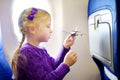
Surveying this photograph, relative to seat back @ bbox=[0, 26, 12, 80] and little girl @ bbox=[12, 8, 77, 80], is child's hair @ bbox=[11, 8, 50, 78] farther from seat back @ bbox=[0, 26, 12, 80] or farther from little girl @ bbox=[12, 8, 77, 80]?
seat back @ bbox=[0, 26, 12, 80]

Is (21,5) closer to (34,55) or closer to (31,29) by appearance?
(31,29)

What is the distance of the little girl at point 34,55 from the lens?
1037 mm

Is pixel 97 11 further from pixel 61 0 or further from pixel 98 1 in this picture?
pixel 61 0

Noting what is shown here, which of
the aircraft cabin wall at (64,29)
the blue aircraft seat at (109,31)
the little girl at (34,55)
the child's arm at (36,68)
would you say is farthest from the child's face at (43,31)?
the aircraft cabin wall at (64,29)

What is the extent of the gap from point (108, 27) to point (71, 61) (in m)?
0.32

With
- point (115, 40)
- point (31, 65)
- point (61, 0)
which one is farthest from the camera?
point (61, 0)

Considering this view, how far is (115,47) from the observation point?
82 cm

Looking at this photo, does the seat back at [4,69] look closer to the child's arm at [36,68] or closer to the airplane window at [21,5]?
the airplane window at [21,5]

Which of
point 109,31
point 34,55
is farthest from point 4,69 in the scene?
point 109,31

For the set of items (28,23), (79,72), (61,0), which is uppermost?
(61,0)

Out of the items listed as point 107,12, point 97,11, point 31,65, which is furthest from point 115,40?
point 31,65

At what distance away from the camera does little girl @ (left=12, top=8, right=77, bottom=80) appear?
3.40 feet

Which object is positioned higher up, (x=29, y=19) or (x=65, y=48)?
(x=29, y=19)

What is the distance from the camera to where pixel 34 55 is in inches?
41.6
